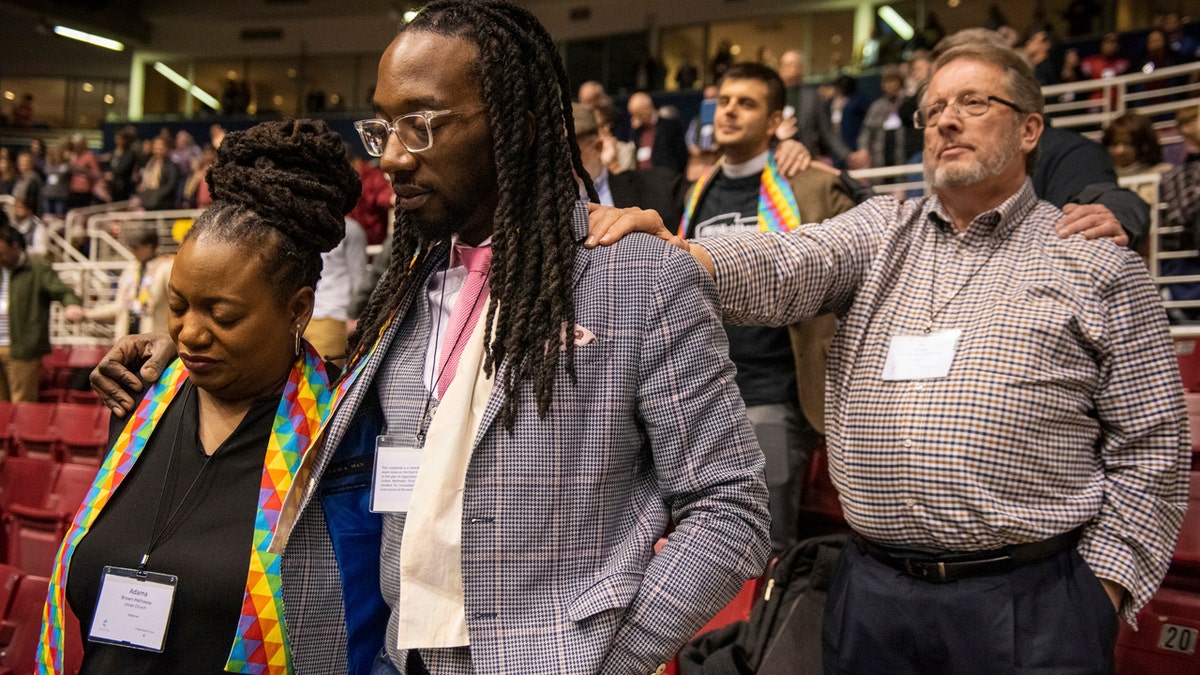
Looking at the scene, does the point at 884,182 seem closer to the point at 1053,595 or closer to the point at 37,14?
the point at 1053,595

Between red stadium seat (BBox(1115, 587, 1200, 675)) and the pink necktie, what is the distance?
171 cm

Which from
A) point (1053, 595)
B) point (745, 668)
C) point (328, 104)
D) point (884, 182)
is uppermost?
point (328, 104)

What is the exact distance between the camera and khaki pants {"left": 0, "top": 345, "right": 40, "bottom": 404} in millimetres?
7160

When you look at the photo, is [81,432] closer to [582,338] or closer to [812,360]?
[812,360]

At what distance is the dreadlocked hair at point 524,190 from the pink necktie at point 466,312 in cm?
10

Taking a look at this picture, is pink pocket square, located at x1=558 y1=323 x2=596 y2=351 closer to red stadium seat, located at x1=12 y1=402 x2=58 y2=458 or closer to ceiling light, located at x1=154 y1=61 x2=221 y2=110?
red stadium seat, located at x1=12 y1=402 x2=58 y2=458

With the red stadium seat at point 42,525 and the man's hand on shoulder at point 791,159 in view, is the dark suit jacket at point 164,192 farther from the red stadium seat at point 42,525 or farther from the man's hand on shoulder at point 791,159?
the man's hand on shoulder at point 791,159

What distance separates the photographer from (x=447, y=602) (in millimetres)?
1330

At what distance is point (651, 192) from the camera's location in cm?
355

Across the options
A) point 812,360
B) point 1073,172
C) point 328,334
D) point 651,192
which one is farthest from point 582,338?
point 328,334

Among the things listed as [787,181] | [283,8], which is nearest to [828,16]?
[283,8]

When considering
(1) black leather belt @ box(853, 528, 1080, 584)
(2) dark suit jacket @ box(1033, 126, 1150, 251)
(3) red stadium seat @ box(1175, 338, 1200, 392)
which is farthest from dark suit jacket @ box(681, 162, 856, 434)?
(3) red stadium seat @ box(1175, 338, 1200, 392)

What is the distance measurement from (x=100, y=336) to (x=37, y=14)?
34.2 feet

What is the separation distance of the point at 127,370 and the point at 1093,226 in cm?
191
